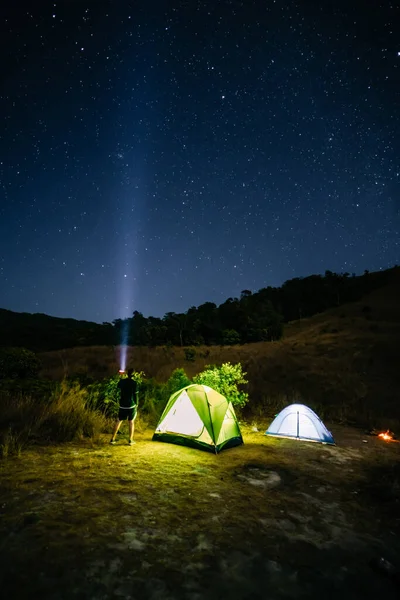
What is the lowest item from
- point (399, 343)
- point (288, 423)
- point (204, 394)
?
point (288, 423)

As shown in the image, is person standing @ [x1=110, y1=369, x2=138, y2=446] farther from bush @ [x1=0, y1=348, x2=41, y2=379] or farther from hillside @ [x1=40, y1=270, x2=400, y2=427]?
bush @ [x1=0, y1=348, x2=41, y2=379]

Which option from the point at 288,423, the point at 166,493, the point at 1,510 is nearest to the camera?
the point at 1,510

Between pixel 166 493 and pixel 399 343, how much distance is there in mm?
27882

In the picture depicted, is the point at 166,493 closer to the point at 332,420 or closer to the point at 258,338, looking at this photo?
the point at 332,420

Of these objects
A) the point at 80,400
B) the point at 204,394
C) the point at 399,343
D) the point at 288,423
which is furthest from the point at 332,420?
the point at 399,343

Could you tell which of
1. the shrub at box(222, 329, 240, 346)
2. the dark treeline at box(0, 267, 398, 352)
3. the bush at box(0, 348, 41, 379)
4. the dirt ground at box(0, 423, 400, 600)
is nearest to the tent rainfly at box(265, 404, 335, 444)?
the dirt ground at box(0, 423, 400, 600)

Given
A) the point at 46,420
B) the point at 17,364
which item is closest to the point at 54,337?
the point at 17,364

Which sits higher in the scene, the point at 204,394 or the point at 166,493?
the point at 204,394

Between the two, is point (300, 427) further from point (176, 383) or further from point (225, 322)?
point (225, 322)

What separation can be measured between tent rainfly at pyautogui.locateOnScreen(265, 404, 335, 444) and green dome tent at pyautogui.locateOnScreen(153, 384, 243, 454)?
162cm

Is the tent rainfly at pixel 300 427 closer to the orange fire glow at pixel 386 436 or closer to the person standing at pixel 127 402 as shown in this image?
the orange fire glow at pixel 386 436

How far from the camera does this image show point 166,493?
213 inches

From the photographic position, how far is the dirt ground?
334 centimetres

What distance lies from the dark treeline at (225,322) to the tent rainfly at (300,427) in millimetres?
27724
